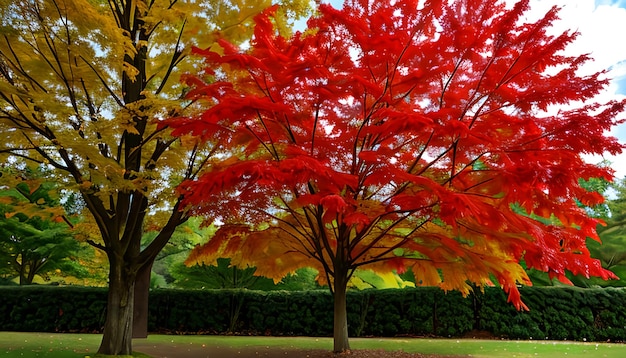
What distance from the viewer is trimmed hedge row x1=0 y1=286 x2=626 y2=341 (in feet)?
45.0

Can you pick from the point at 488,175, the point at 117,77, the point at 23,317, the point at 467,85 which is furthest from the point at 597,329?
the point at 23,317

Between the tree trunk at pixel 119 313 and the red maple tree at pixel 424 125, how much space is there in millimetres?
2130

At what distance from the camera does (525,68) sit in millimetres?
6641

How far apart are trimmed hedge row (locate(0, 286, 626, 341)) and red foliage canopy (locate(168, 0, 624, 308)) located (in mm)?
6019

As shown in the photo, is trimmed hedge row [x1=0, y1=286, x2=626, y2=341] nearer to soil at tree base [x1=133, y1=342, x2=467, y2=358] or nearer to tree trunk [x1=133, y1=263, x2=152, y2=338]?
tree trunk [x1=133, y1=263, x2=152, y2=338]

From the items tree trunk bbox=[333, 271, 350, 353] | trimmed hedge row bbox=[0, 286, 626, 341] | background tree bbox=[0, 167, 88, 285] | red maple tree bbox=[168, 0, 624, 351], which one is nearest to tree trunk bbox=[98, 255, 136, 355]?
red maple tree bbox=[168, 0, 624, 351]

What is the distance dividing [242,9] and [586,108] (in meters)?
5.93

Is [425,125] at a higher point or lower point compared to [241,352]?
higher

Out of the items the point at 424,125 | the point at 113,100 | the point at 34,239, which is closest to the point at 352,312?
the point at 113,100

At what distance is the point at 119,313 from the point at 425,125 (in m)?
6.21

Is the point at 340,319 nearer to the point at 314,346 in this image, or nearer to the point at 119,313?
the point at 314,346

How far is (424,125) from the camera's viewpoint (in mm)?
6094

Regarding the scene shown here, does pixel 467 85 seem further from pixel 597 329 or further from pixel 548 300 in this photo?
pixel 597 329

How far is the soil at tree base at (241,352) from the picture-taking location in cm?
869
